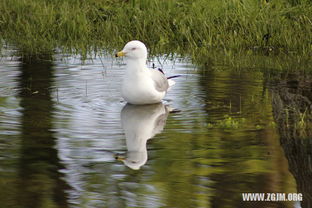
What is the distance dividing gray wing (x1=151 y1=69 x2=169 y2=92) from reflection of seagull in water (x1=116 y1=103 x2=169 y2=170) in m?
0.23

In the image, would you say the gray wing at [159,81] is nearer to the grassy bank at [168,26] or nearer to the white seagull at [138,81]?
the white seagull at [138,81]

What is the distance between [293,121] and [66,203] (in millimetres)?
3850

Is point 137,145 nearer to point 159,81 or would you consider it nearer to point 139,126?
point 139,126

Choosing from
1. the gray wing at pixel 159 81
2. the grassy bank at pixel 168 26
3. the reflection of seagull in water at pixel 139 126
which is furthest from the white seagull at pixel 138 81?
the grassy bank at pixel 168 26

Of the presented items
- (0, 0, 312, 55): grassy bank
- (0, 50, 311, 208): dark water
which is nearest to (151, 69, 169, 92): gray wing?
(0, 50, 311, 208): dark water

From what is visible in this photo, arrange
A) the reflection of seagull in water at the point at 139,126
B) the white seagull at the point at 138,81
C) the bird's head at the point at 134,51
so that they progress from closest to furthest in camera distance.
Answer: the reflection of seagull in water at the point at 139,126 < the white seagull at the point at 138,81 < the bird's head at the point at 134,51

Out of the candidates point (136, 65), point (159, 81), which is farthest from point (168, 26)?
point (136, 65)

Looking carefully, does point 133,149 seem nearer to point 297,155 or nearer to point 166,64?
point 297,155

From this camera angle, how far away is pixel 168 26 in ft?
54.6

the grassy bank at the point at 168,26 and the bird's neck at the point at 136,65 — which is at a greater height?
the grassy bank at the point at 168,26

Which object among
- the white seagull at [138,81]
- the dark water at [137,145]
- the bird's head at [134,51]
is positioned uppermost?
the bird's head at [134,51]

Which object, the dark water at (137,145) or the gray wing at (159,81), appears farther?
the gray wing at (159,81)

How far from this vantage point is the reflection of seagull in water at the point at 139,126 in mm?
7621

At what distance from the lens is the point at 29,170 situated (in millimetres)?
7180
